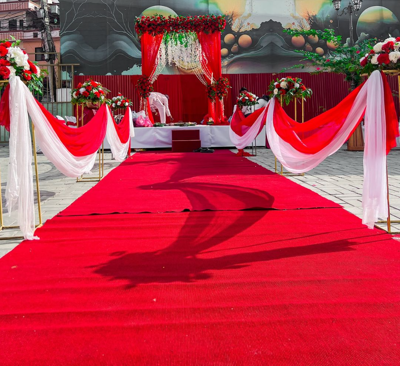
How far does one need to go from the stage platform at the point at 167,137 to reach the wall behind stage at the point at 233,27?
5999 mm

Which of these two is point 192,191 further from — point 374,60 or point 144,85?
point 144,85

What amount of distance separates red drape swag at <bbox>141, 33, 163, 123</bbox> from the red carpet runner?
9.58 metres

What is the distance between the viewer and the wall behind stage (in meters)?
18.6

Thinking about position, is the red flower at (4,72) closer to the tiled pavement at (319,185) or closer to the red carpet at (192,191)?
the tiled pavement at (319,185)

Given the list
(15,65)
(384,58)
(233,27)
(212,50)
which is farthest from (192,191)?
(233,27)

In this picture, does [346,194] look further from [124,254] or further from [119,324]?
[119,324]

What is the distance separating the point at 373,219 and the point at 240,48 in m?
16.3

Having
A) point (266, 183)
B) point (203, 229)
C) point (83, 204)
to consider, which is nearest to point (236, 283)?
point (203, 229)

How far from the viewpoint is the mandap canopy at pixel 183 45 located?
41.7 feet

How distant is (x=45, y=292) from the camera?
270 centimetres

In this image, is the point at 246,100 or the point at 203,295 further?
the point at 246,100

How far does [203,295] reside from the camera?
2598 millimetres

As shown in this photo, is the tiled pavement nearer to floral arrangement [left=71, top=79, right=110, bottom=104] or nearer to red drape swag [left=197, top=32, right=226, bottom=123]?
floral arrangement [left=71, top=79, right=110, bottom=104]

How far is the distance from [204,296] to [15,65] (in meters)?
2.67
